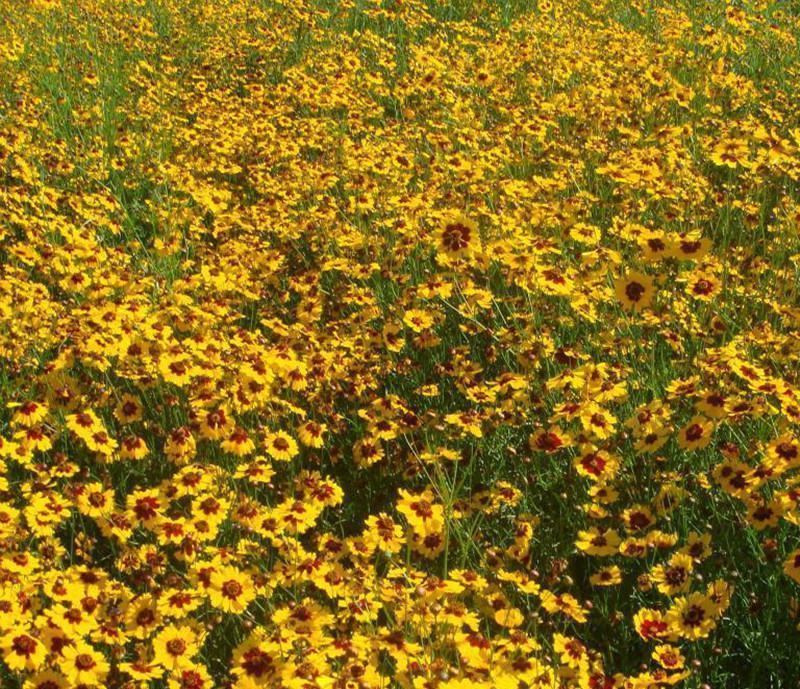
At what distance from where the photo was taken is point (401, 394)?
361cm

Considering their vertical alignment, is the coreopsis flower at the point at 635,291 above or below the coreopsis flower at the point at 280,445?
above

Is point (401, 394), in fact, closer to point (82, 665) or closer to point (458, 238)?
point (458, 238)

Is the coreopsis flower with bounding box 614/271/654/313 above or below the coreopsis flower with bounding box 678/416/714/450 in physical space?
above

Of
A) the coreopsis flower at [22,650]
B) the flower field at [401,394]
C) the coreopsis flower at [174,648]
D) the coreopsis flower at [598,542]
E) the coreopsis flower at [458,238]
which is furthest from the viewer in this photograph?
the coreopsis flower at [458,238]

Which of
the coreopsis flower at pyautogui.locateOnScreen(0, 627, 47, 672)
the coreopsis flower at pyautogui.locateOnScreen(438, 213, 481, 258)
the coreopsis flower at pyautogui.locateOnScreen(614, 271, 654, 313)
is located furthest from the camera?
the coreopsis flower at pyautogui.locateOnScreen(438, 213, 481, 258)

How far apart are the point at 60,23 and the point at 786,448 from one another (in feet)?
22.9

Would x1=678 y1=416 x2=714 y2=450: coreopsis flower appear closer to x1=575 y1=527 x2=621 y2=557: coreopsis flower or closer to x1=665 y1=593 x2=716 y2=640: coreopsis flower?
x1=575 y1=527 x2=621 y2=557: coreopsis flower

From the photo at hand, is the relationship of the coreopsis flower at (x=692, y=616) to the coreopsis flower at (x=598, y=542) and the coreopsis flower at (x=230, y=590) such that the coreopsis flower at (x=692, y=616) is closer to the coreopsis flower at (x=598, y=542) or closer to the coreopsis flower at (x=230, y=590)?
the coreopsis flower at (x=598, y=542)

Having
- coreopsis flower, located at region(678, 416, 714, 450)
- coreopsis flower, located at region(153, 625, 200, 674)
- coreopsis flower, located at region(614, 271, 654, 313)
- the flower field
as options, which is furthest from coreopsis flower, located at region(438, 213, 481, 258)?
coreopsis flower, located at region(153, 625, 200, 674)

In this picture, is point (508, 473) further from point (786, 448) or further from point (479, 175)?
point (479, 175)

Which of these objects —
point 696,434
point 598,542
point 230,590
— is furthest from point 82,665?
point 696,434

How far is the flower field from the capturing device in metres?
2.30

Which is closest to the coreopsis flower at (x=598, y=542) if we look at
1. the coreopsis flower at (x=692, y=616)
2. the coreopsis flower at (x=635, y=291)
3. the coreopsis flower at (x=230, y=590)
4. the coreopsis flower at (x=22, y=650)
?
the coreopsis flower at (x=692, y=616)

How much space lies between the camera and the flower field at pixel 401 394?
90.6 inches
